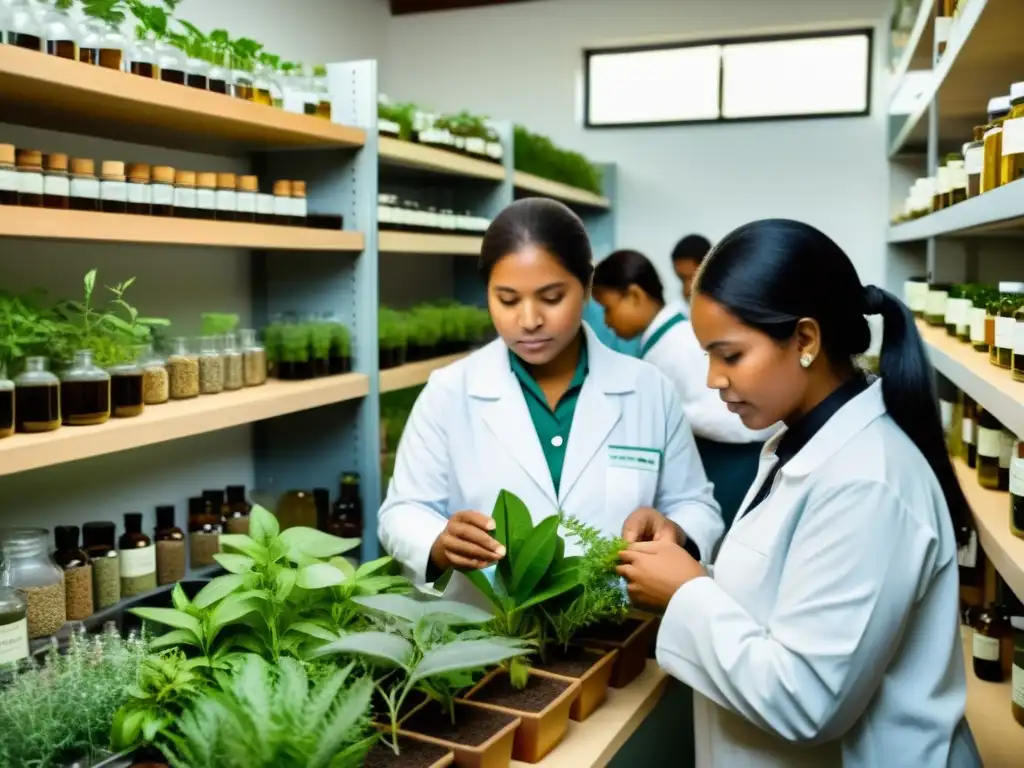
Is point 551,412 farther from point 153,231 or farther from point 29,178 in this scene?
point 29,178

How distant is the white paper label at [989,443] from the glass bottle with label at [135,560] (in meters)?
1.96

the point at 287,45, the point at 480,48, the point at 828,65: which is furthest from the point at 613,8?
the point at 287,45

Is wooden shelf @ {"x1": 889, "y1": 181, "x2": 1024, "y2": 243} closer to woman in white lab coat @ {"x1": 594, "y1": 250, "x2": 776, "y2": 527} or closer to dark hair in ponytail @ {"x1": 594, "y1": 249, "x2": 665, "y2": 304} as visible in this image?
woman in white lab coat @ {"x1": 594, "y1": 250, "x2": 776, "y2": 527}

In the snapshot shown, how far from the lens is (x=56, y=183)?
2.14 m

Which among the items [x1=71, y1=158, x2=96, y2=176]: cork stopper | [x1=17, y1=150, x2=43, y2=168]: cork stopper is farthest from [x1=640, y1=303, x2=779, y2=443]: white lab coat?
[x1=17, y1=150, x2=43, y2=168]: cork stopper

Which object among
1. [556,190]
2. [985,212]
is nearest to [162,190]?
[985,212]

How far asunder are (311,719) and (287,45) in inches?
163

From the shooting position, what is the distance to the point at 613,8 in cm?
609

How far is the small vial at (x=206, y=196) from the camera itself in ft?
8.57

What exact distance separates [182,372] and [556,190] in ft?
9.68

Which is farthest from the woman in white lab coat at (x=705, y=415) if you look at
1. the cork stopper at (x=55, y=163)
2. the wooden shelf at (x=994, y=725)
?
the cork stopper at (x=55, y=163)

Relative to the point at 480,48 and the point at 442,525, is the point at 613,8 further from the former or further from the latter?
the point at 442,525

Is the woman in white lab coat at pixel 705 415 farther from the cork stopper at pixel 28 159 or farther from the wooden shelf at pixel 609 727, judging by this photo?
the cork stopper at pixel 28 159

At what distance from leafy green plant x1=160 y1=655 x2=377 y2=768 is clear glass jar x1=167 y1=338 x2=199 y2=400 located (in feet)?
5.24
